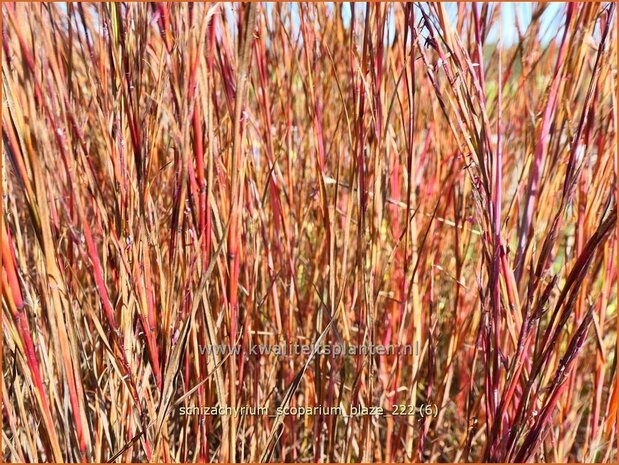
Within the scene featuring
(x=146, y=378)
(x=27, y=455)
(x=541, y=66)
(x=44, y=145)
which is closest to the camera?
(x=44, y=145)

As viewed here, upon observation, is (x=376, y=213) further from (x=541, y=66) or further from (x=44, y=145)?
(x=541, y=66)

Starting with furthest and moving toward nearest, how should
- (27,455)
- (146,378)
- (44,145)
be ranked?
1. (27,455)
2. (146,378)
3. (44,145)

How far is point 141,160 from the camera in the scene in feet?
1.85

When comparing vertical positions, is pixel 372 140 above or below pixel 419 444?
above

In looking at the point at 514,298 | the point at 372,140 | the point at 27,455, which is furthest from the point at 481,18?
the point at 27,455

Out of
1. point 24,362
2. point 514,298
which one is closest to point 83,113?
point 24,362

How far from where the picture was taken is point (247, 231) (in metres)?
0.73

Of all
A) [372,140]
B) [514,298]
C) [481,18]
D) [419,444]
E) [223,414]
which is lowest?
[419,444]

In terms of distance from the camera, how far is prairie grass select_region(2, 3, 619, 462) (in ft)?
1.75

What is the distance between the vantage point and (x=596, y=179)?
684mm

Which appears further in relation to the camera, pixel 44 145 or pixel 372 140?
pixel 372 140

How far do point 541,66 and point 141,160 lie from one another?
873mm

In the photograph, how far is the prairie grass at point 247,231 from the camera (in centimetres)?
53

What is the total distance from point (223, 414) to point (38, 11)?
46 cm
